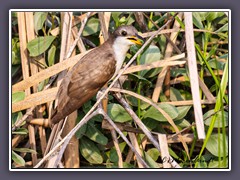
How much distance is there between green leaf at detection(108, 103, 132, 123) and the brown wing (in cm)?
9

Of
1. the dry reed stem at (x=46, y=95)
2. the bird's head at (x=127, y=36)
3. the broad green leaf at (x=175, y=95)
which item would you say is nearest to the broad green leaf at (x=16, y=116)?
the dry reed stem at (x=46, y=95)

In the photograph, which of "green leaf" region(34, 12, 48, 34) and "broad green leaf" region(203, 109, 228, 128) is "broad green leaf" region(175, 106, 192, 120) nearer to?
"broad green leaf" region(203, 109, 228, 128)

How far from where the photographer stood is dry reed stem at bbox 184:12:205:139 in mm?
3213

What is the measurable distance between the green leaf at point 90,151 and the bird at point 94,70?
0.14m

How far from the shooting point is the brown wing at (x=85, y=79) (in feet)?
10.8

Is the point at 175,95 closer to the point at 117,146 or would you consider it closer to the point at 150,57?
the point at 150,57

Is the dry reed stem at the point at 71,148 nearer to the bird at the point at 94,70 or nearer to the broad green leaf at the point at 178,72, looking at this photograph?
the bird at the point at 94,70

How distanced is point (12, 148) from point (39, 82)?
27 centimetres

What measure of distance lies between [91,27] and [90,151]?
1.52 ft

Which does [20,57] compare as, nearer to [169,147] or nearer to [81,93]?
[81,93]

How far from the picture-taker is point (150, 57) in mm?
3328

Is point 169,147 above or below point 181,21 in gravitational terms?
below

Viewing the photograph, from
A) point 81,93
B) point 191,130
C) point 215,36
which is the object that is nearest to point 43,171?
point 81,93

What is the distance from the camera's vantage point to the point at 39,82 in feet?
10.8
